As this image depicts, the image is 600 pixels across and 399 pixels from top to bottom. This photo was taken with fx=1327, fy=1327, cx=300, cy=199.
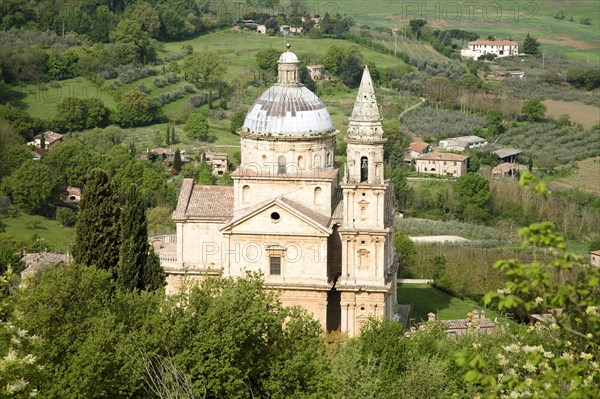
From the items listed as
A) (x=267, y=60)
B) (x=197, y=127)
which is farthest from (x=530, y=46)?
(x=197, y=127)

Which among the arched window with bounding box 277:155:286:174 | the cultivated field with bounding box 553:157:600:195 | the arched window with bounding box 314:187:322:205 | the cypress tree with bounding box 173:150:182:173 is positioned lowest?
the cultivated field with bounding box 553:157:600:195

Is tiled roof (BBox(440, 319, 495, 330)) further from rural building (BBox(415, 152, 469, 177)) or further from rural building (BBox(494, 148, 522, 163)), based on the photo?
rural building (BBox(494, 148, 522, 163))

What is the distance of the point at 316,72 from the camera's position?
124438mm

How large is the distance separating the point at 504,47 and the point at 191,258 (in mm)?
98848

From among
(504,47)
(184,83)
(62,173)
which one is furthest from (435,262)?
(504,47)

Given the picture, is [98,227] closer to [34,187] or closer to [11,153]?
[34,187]

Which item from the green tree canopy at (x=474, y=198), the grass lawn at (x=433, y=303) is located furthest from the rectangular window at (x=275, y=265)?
the green tree canopy at (x=474, y=198)

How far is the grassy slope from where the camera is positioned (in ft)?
504

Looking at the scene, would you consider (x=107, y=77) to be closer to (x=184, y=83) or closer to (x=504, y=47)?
(x=184, y=83)

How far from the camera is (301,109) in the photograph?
173ft

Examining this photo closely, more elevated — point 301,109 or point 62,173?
point 301,109

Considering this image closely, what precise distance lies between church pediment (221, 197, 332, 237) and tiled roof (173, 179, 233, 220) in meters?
1.33

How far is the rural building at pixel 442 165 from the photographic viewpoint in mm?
100688

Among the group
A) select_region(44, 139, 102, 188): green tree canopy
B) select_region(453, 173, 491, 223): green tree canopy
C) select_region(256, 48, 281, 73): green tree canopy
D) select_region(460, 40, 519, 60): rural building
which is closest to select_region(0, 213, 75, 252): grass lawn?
select_region(44, 139, 102, 188): green tree canopy
